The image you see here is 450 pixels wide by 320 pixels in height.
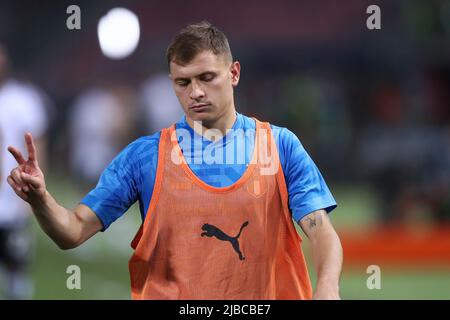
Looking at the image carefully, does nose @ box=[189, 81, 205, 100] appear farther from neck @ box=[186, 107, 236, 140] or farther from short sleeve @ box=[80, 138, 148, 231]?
→ short sleeve @ box=[80, 138, 148, 231]

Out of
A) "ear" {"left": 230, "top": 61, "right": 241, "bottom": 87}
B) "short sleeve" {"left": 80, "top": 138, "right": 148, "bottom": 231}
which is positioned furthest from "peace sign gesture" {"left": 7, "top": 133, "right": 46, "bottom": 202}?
"ear" {"left": 230, "top": 61, "right": 241, "bottom": 87}

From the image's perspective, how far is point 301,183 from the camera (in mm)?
5312

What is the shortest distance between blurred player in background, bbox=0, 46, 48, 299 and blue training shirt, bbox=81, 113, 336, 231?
15.6 ft

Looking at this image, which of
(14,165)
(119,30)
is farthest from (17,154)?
(14,165)

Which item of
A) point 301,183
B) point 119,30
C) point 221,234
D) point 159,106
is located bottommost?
point 159,106

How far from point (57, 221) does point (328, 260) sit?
126 cm

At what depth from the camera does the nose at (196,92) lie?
5305 millimetres

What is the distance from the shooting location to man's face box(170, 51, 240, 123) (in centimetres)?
533

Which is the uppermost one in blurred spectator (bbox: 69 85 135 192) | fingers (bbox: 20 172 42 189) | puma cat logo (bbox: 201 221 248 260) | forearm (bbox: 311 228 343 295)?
fingers (bbox: 20 172 42 189)
